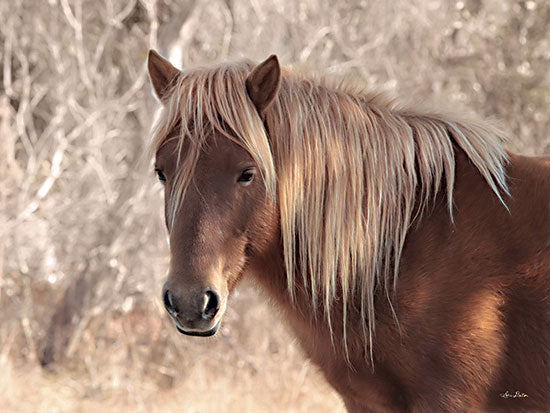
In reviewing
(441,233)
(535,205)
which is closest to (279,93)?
(441,233)

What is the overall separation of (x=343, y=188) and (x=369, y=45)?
4.51 m

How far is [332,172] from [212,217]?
0.52m

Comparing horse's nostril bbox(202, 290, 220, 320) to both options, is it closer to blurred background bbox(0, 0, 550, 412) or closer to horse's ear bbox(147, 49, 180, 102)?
horse's ear bbox(147, 49, 180, 102)

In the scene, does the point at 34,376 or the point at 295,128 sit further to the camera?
the point at 34,376

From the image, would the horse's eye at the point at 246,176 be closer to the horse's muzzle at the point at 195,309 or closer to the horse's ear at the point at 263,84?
the horse's ear at the point at 263,84

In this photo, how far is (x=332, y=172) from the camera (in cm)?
239

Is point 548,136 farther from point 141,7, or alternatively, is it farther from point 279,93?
point 279,93

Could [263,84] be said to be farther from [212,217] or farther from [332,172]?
[212,217]

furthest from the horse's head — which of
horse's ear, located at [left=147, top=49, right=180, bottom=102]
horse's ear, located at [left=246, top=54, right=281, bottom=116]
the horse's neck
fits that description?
horse's ear, located at [left=147, top=49, right=180, bottom=102]

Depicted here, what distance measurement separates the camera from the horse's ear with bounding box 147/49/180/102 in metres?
2.60

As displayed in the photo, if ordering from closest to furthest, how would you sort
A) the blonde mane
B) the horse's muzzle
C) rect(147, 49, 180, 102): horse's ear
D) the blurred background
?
the horse's muzzle → the blonde mane → rect(147, 49, 180, 102): horse's ear → the blurred background

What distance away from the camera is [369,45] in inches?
256

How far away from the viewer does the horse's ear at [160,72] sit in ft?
8.52

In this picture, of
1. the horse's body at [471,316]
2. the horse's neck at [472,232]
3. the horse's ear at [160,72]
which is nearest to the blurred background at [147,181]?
the horse's ear at [160,72]
